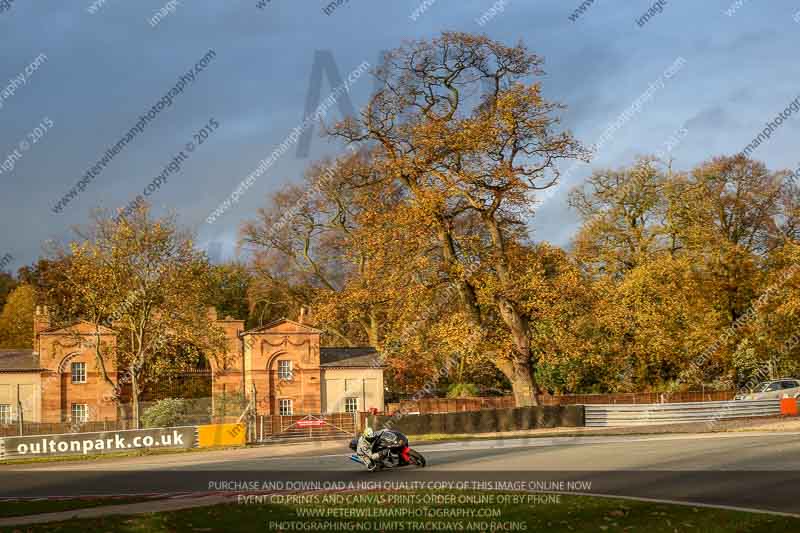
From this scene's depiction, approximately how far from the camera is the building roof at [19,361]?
53344 millimetres

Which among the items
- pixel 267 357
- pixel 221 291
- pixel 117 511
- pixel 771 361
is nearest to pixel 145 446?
pixel 267 357

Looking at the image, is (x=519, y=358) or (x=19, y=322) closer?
(x=519, y=358)

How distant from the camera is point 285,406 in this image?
5825 cm

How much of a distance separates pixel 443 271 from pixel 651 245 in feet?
92.8

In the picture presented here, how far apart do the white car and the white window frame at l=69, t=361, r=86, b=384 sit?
3940 centimetres

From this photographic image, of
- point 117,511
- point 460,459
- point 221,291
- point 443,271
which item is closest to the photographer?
point 117,511

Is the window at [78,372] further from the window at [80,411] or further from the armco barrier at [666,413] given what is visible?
the armco barrier at [666,413]

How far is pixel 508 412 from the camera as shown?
1620 inches

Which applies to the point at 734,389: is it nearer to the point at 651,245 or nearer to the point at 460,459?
the point at 651,245

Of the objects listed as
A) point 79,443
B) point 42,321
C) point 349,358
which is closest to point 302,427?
point 79,443

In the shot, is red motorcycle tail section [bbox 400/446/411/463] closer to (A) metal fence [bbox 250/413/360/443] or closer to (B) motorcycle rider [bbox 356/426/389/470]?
(B) motorcycle rider [bbox 356/426/389/470]

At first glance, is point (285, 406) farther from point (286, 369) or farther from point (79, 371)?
point (79, 371)

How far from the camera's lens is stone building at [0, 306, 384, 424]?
53688mm

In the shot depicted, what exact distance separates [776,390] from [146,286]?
3484 centimetres
